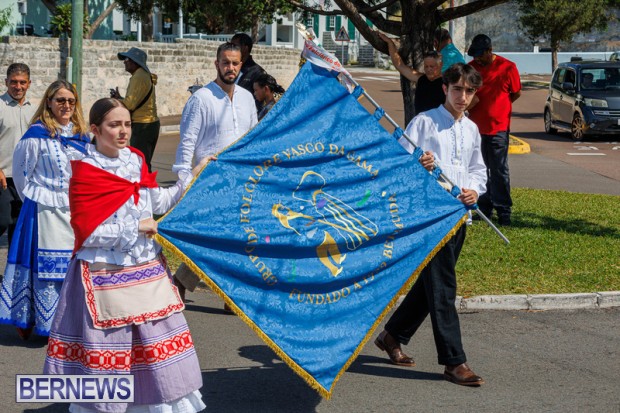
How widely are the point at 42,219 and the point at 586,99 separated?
18.8 metres

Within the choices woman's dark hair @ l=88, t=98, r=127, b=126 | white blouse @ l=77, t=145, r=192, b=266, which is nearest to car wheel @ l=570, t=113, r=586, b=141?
white blouse @ l=77, t=145, r=192, b=266

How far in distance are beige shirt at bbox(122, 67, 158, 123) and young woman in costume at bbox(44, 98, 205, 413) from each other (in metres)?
6.18

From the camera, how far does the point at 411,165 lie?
5.95 meters

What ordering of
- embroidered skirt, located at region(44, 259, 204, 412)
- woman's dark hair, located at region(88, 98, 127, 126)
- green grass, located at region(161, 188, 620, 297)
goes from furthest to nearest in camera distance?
1. green grass, located at region(161, 188, 620, 297)
2. woman's dark hair, located at region(88, 98, 127, 126)
3. embroidered skirt, located at region(44, 259, 204, 412)

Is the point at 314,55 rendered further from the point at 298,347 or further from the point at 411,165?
the point at 298,347

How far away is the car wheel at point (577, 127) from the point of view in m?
24.0

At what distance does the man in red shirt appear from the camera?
37.1 ft

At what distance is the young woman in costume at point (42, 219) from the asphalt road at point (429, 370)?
0.88 ft

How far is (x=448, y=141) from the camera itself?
6281 mm

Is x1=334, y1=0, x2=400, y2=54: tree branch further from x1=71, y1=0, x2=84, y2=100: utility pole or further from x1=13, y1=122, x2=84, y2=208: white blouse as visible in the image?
x1=71, y1=0, x2=84, y2=100: utility pole

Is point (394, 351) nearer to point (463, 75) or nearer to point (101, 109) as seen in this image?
point (463, 75)

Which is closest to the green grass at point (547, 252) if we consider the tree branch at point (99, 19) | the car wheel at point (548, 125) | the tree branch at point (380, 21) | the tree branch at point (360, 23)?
the tree branch at point (360, 23)

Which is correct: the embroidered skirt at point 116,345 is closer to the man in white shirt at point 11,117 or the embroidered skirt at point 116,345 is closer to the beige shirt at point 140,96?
the man in white shirt at point 11,117

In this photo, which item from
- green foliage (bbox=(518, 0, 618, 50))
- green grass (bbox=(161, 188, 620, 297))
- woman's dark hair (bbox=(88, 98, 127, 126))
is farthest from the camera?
green foliage (bbox=(518, 0, 618, 50))
